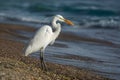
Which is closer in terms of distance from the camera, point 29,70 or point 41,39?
point 29,70

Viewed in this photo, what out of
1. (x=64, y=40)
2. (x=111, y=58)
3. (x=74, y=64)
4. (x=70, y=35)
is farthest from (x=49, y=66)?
(x=70, y=35)

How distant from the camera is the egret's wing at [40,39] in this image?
33.9ft

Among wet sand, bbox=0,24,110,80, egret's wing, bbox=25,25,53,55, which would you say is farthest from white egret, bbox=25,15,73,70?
wet sand, bbox=0,24,110,80

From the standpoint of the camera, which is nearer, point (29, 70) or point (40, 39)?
point (29, 70)

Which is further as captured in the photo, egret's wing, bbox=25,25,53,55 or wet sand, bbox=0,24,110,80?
egret's wing, bbox=25,25,53,55

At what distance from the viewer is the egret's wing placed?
407 inches

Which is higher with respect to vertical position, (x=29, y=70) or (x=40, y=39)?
(x=40, y=39)

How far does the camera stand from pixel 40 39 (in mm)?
10430

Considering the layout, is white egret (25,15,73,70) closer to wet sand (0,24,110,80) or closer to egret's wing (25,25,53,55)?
egret's wing (25,25,53,55)

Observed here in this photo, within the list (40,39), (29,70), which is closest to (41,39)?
(40,39)

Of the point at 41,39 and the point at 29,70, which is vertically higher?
the point at 41,39

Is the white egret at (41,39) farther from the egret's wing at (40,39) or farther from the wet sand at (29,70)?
the wet sand at (29,70)

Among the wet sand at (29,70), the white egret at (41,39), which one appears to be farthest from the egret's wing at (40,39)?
the wet sand at (29,70)

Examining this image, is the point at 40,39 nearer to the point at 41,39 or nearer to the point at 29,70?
the point at 41,39
